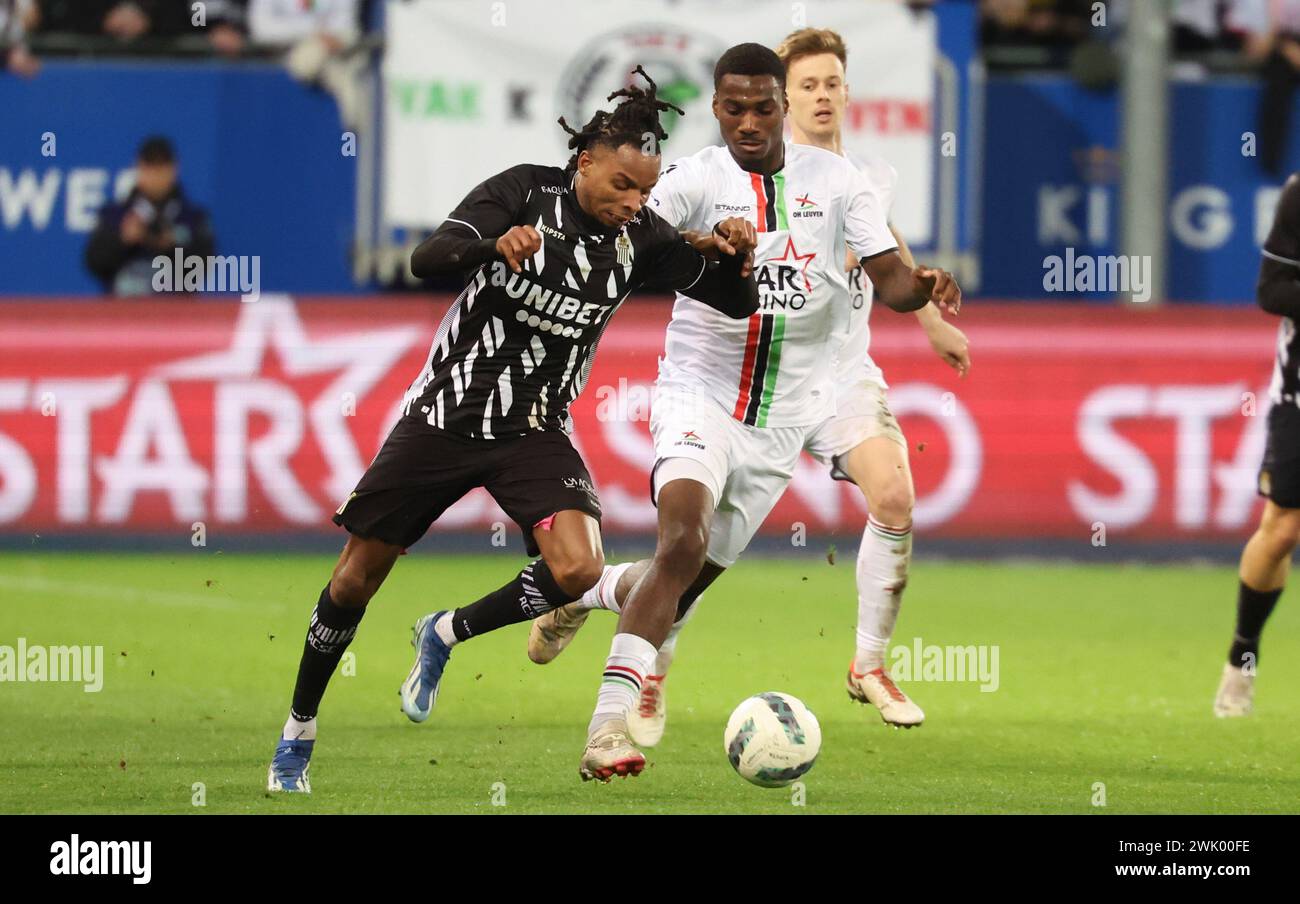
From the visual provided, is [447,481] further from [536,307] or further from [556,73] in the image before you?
[556,73]

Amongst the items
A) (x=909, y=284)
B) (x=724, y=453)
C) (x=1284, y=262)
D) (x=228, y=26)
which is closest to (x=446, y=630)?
(x=724, y=453)

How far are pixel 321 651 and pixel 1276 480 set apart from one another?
4.04m

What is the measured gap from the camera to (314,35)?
1677 centimetres

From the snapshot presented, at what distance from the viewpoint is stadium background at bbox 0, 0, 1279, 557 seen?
1345 cm

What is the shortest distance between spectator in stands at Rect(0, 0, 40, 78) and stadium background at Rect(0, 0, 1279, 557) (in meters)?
0.12

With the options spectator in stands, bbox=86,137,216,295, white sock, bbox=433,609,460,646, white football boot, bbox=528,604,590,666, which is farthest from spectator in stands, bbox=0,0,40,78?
white sock, bbox=433,609,460,646

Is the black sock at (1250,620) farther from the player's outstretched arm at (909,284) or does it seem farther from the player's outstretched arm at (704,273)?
the player's outstretched arm at (704,273)

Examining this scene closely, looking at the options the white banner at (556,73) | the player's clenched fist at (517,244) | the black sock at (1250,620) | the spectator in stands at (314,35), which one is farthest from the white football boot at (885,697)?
the spectator in stands at (314,35)

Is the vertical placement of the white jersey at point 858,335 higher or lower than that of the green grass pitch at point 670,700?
higher

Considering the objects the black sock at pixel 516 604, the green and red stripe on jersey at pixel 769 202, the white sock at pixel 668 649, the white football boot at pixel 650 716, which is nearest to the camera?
the black sock at pixel 516 604

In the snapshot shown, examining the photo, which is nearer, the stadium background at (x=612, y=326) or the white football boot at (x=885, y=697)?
the white football boot at (x=885, y=697)

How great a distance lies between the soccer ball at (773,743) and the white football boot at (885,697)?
1.44m

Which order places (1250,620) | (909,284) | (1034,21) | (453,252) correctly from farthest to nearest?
(1034,21)
(1250,620)
(909,284)
(453,252)

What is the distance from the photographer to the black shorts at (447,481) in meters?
7.05
